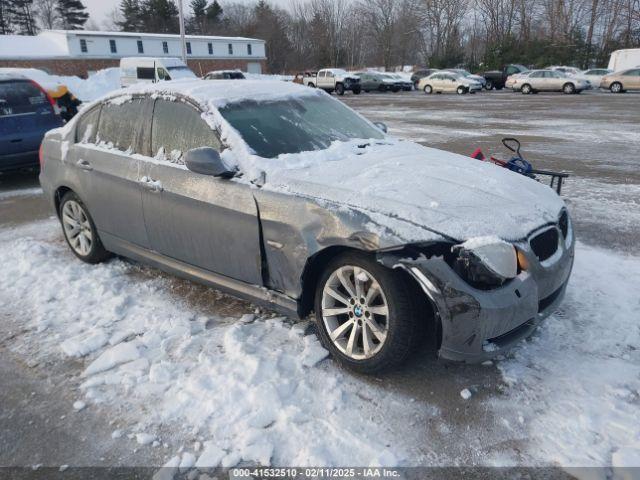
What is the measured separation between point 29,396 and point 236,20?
305 feet

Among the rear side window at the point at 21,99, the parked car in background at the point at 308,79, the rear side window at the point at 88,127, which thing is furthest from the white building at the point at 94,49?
the rear side window at the point at 88,127

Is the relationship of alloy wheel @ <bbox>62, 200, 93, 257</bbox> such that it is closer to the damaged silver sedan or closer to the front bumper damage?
the damaged silver sedan

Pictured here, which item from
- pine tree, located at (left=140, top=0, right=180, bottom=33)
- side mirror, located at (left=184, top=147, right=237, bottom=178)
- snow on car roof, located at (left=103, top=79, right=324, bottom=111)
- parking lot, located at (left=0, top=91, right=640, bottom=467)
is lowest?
parking lot, located at (left=0, top=91, right=640, bottom=467)

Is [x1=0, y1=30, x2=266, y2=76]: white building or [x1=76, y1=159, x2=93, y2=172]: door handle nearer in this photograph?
[x1=76, y1=159, x2=93, y2=172]: door handle

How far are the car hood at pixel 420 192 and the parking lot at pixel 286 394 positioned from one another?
921mm

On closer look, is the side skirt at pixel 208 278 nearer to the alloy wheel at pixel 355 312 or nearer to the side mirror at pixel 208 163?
the alloy wheel at pixel 355 312

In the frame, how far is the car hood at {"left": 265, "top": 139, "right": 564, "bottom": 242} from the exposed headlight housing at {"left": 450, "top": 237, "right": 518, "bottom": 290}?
7 cm

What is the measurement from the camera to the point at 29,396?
3055 millimetres

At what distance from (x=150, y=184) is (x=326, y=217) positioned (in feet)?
5.49

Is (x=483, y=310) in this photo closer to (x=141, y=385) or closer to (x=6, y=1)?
(x=141, y=385)

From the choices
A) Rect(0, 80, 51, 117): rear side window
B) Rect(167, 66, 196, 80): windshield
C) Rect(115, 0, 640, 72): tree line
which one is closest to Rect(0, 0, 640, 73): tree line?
Rect(115, 0, 640, 72): tree line

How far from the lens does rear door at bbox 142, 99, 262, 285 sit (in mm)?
3383

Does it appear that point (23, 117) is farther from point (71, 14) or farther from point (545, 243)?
point (71, 14)

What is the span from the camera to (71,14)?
245 ft
